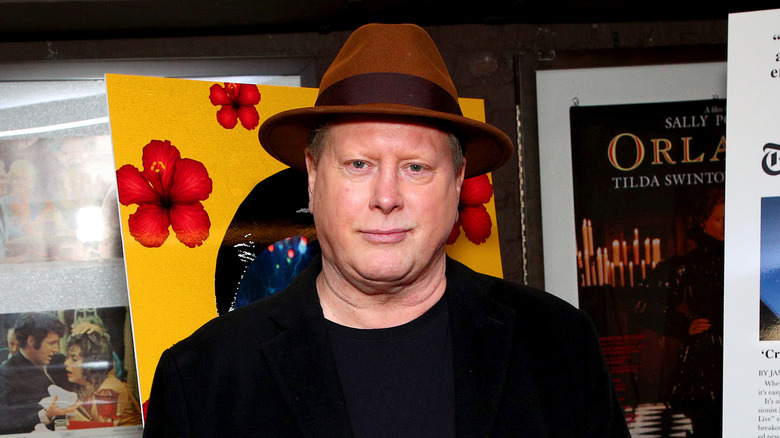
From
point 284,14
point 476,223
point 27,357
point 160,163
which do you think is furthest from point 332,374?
point 27,357

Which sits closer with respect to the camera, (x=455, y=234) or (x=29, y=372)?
(x=455, y=234)

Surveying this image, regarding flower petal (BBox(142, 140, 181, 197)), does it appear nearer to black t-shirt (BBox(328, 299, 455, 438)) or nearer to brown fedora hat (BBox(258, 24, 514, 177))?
brown fedora hat (BBox(258, 24, 514, 177))

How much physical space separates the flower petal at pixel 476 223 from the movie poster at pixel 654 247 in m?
0.48

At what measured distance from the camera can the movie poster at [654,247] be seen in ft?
8.33

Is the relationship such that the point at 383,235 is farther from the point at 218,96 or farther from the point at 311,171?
the point at 218,96

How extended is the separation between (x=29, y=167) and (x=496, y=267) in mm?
1423

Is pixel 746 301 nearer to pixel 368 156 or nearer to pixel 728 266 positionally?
pixel 728 266

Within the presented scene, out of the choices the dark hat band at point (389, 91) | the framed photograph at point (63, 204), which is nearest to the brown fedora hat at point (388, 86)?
the dark hat band at point (389, 91)

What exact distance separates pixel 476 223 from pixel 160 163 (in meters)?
0.92

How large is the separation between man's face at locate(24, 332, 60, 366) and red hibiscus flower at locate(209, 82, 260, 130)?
3.20 feet

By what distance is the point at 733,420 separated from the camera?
172cm

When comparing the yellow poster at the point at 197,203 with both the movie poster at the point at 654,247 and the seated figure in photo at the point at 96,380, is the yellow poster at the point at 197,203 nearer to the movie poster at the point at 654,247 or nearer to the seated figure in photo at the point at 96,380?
the seated figure in photo at the point at 96,380

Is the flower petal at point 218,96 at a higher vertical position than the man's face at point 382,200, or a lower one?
higher

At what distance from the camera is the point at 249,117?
1.86 metres
